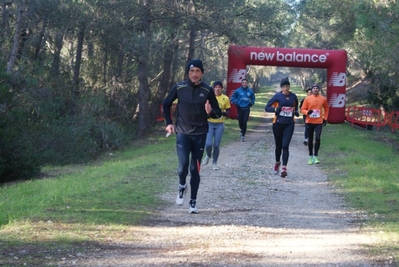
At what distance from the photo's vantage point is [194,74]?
8.19m

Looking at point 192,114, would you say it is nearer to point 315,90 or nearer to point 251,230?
point 251,230

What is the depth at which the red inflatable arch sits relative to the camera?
88.4 feet

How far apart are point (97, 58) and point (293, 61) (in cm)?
884

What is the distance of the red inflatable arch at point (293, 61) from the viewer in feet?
88.4

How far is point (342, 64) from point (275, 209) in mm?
19825

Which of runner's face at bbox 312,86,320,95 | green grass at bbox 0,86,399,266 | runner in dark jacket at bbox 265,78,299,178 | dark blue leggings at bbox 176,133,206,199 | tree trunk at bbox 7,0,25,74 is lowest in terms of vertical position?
green grass at bbox 0,86,399,266

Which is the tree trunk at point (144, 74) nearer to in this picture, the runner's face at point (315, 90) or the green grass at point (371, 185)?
the green grass at point (371, 185)

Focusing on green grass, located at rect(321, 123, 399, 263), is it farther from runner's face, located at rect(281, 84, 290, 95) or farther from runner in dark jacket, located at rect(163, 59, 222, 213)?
runner in dark jacket, located at rect(163, 59, 222, 213)

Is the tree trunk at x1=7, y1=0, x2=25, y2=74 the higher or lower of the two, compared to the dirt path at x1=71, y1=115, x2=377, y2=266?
higher

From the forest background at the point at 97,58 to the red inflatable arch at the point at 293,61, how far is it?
4.35ft

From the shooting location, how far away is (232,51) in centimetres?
2634

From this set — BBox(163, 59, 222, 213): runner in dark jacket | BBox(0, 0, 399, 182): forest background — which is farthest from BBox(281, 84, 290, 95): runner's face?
BBox(0, 0, 399, 182): forest background

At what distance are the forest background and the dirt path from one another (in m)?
6.85

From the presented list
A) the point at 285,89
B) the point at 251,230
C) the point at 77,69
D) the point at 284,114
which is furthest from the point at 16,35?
the point at 251,230
